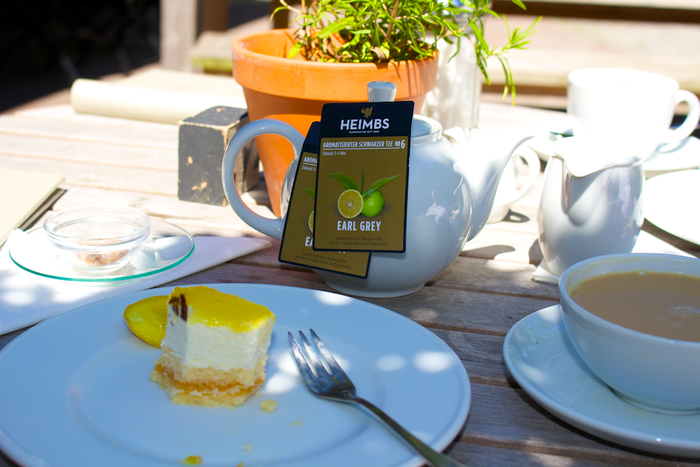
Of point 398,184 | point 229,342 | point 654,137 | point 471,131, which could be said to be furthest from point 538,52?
point 229,342

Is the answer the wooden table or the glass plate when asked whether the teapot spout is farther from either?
the glass plate

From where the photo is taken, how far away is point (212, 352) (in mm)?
609

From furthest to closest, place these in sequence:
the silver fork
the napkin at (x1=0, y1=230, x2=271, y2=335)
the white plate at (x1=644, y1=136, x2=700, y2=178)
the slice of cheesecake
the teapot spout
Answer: the white plate at (x1=644, y1=136, x2=700, y2=178)
the teapot spout
the napkin at (x1=0, y1=230, x2=271, y2=335)
the slice of cheesecake
the silver fork

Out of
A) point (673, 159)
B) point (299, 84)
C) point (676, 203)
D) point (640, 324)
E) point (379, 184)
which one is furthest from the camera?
point (673, 159)

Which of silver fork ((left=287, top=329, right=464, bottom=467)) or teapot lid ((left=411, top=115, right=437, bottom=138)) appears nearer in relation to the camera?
silver fork ((left=287, top=329, right=464, bottom=467))

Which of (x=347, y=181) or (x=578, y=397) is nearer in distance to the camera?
(x=578, y=397)

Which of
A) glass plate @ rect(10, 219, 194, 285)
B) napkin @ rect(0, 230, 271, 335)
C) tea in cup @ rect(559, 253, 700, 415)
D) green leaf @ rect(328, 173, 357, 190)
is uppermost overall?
green leaf @ rect(328, 173, 357, 190)

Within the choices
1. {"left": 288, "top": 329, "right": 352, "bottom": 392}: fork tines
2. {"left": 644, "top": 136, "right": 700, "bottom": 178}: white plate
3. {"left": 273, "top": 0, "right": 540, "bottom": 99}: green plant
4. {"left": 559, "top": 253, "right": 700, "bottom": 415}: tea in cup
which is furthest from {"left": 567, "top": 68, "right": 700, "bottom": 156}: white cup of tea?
{"left": 288, "top": 329, "right": 352, "bottom": 392}: fork tines

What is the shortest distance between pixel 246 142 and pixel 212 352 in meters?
0.31

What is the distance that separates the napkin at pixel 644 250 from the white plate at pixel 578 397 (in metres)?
0.19

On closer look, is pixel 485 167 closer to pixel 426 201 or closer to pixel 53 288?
pixel 426 201

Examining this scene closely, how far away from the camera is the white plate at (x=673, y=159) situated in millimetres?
1243

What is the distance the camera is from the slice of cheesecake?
0.59m

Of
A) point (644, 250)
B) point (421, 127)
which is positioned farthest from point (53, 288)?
point (644, 250)
